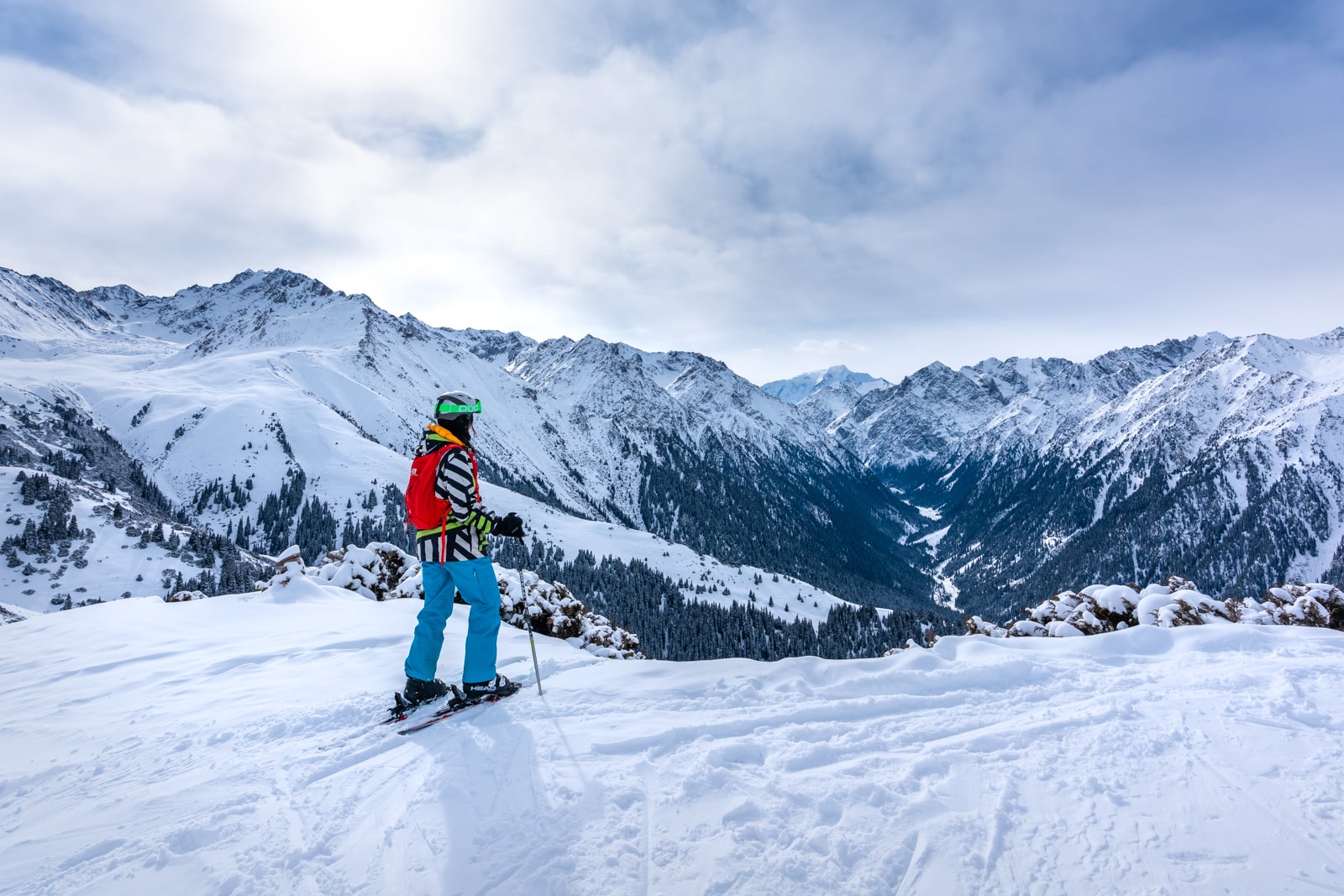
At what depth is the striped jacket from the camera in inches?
282

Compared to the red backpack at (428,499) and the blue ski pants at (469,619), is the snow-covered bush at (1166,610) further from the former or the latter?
the red backpack at (428,499)

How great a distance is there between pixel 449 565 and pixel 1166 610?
42.3 ft

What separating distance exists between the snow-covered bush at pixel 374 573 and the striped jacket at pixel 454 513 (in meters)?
9.36

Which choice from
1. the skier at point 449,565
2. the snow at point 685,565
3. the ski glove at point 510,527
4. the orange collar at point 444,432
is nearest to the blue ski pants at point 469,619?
the skier at point 449,565

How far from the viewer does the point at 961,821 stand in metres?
4.36

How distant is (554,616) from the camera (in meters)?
14.2

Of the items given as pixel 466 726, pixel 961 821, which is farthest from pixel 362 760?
pixel 961 821

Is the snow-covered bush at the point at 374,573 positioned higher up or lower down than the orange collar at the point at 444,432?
lower down

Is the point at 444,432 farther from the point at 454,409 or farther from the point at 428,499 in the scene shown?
the point at 428,499

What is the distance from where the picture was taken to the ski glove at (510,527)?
7840 millimetres

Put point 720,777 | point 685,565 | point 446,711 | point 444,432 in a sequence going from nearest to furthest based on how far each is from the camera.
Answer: point 720,777 → point 446,711 → point 444,432 → point 685,565

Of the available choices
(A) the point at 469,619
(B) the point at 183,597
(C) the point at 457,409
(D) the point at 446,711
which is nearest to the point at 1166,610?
(A) the point at 469,619

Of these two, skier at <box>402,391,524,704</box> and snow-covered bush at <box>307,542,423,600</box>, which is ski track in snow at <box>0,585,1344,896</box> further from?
snow-covered bush at <box>307,542,423,600</box>

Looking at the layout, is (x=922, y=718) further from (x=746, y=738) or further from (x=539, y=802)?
(x=539, y=802)
